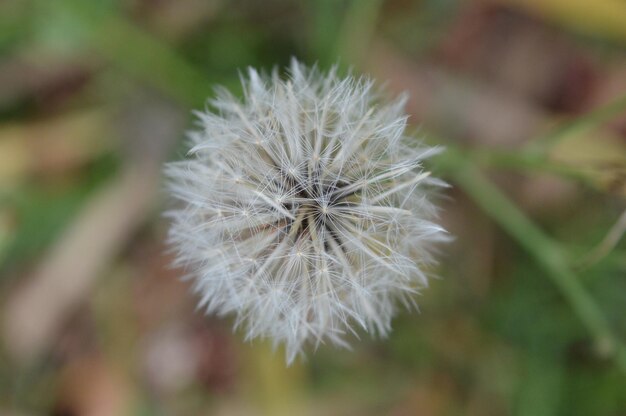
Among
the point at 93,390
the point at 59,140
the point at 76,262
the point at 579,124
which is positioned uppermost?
the point at 579,124

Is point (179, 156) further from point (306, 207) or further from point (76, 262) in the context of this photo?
point (306, 207)

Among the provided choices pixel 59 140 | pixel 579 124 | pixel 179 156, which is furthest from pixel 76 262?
pixel 579 124

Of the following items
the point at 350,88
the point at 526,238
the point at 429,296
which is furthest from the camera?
the point at 429,296

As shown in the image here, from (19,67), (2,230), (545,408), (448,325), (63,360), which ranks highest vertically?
(19,67)

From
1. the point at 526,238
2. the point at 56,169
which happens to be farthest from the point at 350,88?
the point at 56,169

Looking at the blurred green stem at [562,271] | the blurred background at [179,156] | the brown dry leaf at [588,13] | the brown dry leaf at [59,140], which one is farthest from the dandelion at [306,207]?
the brown dry leaf at [59,140]

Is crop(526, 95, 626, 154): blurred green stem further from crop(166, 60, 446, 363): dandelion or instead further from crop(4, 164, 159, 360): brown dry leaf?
crop(4, 164, 159, 360): brown dry leaf

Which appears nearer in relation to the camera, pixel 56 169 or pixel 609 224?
pixel 609 224

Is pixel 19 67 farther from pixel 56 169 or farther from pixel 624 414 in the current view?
pixel 624 414
